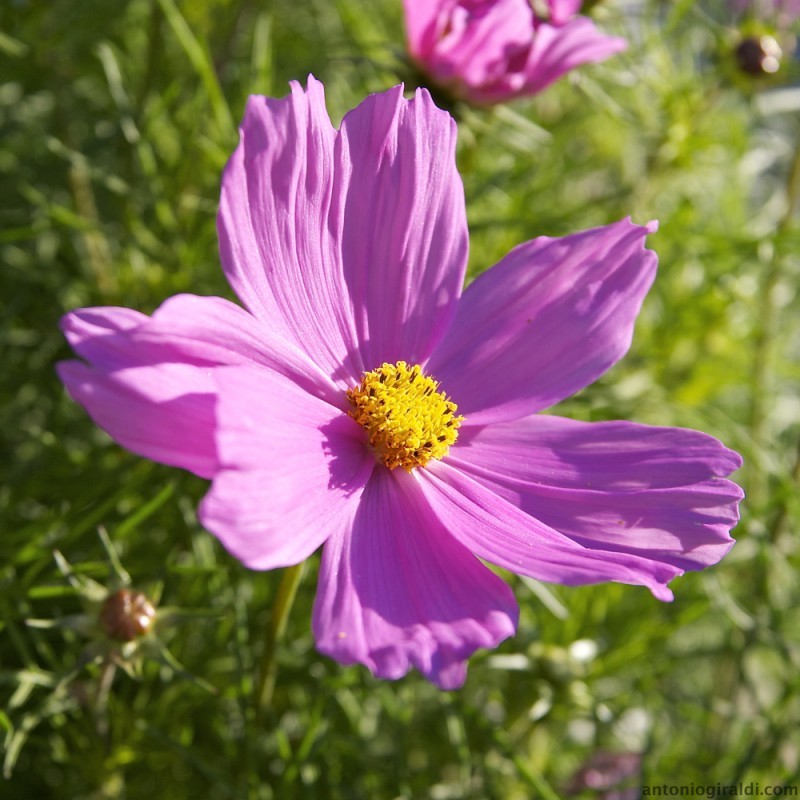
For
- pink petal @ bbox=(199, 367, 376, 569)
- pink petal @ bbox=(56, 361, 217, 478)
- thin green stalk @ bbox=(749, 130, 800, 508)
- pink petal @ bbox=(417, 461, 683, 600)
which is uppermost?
pink petal @ bbox=(56, 361, 217, 478)

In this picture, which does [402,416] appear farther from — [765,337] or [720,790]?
[765,337]

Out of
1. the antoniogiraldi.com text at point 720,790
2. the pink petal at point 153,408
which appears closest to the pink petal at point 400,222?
the pink petal at point 153,408

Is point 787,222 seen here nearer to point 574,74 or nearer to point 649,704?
point 574,74

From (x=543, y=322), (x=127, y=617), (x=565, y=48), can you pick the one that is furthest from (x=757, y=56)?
(x=127, y=617)

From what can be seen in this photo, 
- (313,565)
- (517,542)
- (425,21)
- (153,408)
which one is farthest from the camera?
(313,565)

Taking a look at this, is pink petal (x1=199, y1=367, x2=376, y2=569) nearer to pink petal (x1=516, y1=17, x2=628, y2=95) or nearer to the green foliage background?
the green foliage background

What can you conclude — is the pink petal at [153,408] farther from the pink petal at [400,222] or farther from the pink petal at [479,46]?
the pink petal at [479,46]

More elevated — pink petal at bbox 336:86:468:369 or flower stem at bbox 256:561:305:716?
pink petal at bbox 336:86:468:369

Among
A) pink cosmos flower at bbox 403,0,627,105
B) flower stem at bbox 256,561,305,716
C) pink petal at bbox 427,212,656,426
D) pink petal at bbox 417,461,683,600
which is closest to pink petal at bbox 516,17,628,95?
pink cosmos flower at bbox 403,0,627,105
